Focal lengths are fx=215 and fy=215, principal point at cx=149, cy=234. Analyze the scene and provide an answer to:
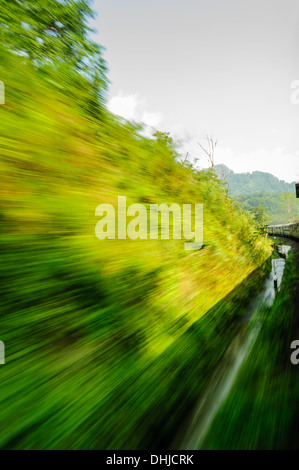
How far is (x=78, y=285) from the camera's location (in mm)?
1560

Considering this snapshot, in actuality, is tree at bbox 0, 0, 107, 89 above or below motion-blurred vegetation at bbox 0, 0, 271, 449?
above

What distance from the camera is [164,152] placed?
324cm

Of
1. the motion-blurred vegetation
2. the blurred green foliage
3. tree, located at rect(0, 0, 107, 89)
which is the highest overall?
tree, located at rect(0, 0, 107, 89)

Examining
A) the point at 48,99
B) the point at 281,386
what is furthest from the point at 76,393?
the point at 281,386

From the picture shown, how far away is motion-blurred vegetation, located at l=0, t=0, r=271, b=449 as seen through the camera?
1.29 metres

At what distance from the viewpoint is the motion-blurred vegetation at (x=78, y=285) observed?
129 centimetres

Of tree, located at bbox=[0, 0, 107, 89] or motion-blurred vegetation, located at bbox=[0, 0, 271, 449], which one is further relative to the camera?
tree, located at bbox=[0, 0, 107, 89]

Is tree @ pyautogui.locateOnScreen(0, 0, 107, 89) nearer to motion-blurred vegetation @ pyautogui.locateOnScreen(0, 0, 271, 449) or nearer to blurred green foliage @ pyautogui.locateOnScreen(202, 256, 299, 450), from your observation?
motion-blurred vegetation @ pyautogui.locateOnScreen(0, 0, 271, 449)

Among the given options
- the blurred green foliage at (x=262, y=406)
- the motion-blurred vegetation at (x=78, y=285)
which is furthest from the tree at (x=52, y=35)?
the blurred green foliage at (x=262, y=406)

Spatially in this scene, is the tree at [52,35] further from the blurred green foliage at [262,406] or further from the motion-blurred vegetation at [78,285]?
the blurred green foliage at [262,406]

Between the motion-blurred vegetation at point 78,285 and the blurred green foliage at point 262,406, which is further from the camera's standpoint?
the blurred green foliage at point 262,406

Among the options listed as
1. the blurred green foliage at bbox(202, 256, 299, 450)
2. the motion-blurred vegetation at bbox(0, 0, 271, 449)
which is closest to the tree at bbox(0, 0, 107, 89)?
the motion-blurred vegetation at bbox(0, 0, 271, 449)

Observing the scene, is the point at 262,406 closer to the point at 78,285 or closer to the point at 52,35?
the point at 78,285
